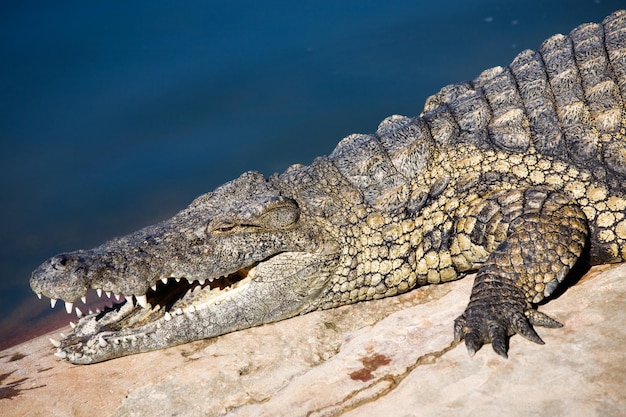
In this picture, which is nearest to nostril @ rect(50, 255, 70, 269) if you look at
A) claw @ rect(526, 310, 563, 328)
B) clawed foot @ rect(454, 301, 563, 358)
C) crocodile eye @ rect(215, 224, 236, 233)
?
crocodile eye @ rect(215, 224, 236, 233)

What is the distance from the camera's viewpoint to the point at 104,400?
3529 millimetres

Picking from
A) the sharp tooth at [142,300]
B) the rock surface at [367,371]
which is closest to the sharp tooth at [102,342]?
the rock surface at [367,371]

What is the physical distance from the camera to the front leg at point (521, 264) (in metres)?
3.25

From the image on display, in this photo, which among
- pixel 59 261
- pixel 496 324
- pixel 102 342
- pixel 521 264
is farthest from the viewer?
pixel 102 342

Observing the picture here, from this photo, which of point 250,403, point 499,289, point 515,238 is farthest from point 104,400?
point 515,238

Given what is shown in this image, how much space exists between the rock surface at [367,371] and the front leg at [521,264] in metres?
0.09

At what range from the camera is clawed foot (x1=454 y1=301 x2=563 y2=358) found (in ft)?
10.3

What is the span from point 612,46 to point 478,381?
2.67 meters

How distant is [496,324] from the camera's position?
127 inches

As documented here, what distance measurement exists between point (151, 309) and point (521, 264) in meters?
2.31

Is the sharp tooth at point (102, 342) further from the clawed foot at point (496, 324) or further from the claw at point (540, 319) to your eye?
the claw at point (540, 319)

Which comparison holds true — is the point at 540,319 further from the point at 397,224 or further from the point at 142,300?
the point at 142,300

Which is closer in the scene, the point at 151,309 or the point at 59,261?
the point at 59,261

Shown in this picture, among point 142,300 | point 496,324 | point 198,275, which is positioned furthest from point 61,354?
point 496,324
